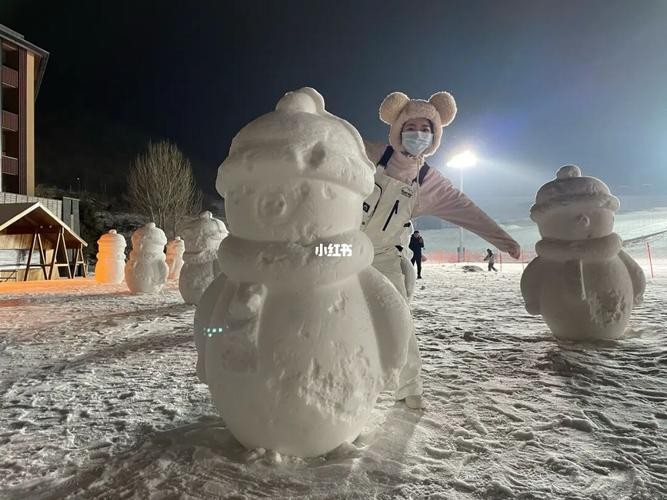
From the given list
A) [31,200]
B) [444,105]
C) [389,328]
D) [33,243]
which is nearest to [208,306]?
[389,328]

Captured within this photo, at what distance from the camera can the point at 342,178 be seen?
6.15 feet

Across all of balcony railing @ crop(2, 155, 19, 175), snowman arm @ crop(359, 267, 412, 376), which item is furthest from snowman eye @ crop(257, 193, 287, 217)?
balcony railing @ crop(2, 155, 19, 175)

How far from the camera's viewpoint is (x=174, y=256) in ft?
38.2

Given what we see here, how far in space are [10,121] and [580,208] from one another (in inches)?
767

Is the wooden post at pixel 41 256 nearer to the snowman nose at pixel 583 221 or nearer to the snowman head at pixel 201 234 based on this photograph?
the snowman head at pixel 201 234

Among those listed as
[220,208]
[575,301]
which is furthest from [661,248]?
[220,208]

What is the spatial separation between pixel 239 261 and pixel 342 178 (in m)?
0.56

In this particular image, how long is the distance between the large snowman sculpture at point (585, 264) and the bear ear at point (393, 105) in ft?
6.29

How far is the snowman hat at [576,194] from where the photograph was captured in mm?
3965

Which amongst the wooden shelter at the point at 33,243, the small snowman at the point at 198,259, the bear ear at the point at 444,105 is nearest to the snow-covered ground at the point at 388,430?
the bear ear at the point at 444,105

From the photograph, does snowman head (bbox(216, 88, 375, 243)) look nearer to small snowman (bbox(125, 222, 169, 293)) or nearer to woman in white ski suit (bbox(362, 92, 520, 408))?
woman in white ski suit (bbox(362, 92, 520, 408))

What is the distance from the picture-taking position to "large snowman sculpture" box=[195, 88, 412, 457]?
1781mm

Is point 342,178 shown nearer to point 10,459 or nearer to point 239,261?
point 239,261

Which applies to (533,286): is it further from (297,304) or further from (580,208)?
(297,304)
